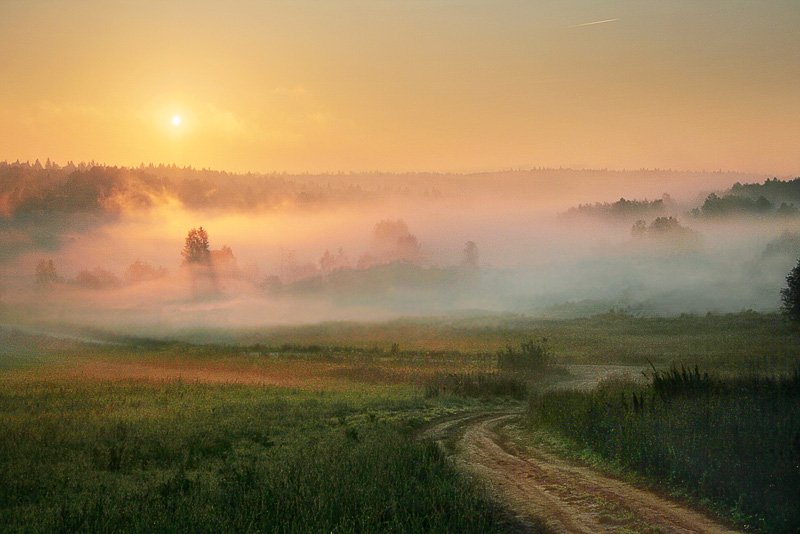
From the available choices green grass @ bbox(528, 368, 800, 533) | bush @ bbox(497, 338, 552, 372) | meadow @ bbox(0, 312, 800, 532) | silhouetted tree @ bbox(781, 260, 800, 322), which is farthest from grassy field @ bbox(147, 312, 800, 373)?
green grass @ bbox(528, 368, 800, 533)

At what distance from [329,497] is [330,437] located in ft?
30.2

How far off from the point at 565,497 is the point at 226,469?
905 cm

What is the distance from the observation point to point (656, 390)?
65.8ft

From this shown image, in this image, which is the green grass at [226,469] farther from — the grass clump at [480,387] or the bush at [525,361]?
the bush at [525,361]

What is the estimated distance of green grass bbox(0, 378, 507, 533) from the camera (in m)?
10.6

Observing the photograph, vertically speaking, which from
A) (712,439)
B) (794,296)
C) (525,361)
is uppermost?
(794,296)

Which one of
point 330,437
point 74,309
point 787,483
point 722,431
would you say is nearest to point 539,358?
point 330,437

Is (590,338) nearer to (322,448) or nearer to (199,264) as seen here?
(322,448)

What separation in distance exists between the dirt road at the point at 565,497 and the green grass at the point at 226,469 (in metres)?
0.96

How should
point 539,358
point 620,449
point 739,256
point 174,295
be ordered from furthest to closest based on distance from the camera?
1. point 174,295
2. point 739,256
3. point 539,358
4. point 620,449

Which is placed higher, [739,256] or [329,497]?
[739,256]

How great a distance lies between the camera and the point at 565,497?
40.3 feet

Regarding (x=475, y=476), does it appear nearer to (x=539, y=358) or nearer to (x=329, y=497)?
(x=329, y=497)

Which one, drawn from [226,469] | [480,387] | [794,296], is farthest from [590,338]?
[226,469]
